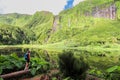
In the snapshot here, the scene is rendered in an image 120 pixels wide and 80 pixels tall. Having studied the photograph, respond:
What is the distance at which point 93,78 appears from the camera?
70.5 feet

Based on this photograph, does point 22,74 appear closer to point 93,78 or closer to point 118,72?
point 93,78

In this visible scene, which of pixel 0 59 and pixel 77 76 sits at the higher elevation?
pixel 0 59

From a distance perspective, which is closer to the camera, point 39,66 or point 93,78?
point 93,78

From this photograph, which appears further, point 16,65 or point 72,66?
point 16,65

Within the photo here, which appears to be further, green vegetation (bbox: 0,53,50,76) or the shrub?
green vegetation (bbox: 0,53,50,76)

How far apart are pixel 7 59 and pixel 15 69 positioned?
5.57 feet

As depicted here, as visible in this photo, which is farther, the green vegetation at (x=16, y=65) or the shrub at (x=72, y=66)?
the green vegetation at (x=16, y=65)

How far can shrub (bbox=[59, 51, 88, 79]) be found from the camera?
2004 cm

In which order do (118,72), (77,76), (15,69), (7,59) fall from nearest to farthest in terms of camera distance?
(118,72), (77,76), (7,59), (15,69)

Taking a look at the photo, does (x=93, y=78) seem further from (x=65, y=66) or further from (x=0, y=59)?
(x=0, y=59)

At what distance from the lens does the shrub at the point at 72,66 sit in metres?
20.0

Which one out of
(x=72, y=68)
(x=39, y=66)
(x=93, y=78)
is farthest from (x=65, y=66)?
(x=39, y=66)

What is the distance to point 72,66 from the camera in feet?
66.5

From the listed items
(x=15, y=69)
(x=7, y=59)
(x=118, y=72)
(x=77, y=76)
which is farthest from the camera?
(x=15, y=69)
